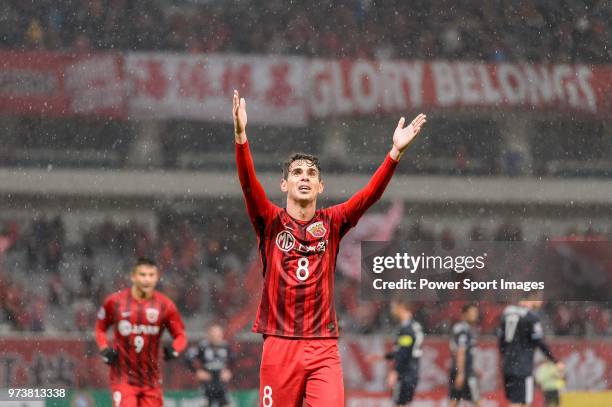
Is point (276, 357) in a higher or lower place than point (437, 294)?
lower

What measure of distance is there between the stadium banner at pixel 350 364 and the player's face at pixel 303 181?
422 centimetres

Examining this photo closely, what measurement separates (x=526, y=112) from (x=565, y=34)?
702 millimetres

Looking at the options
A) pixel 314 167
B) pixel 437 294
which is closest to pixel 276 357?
pixel 314 167

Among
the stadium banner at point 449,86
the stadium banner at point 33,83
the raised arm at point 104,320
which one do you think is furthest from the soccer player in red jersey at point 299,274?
the stadium banner at point 33,83

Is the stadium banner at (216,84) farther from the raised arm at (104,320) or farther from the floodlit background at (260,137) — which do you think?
the raised arm at (104,320)

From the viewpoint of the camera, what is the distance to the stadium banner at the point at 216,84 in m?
9.41

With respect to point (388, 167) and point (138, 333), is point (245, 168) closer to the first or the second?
point (388, 167)

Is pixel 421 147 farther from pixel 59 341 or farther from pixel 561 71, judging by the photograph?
pixel 59 341

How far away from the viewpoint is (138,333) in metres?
7.76

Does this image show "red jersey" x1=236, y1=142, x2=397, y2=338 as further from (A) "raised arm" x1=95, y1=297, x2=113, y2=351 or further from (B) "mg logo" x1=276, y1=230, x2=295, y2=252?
(A) "raised arm" x1=95, y1=297, x2=113, y2=351

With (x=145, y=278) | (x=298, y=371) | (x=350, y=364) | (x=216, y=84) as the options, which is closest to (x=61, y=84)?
(x=216, y=84)

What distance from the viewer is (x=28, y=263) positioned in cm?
936

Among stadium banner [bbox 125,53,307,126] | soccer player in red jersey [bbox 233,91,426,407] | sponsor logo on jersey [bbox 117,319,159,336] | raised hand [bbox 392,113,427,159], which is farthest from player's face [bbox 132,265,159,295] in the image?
raised hand [bbox 392,113,427,159]

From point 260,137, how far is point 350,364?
194 centimetres
